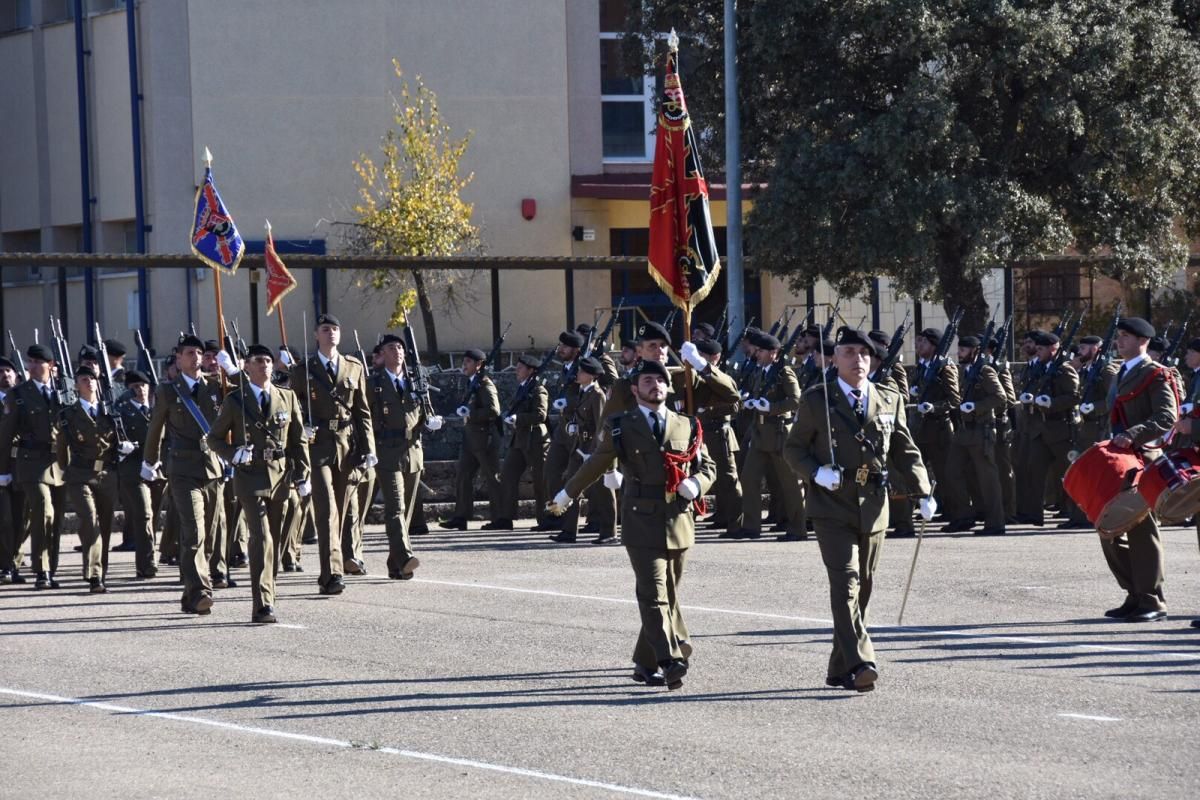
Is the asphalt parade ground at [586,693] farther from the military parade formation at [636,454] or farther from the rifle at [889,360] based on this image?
the rifle at [889,360]

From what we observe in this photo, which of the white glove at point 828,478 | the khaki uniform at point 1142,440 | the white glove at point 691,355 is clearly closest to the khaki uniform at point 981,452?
the khaki uniform at point 1142,440

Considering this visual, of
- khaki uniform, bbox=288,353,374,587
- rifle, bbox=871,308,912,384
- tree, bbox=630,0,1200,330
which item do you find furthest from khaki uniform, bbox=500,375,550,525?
tree, bbox=630,0,1200,330

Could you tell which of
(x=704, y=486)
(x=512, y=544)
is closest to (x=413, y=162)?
(x=512, y=544)

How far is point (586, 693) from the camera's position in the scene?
375 inches

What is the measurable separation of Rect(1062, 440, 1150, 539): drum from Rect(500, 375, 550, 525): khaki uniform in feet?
25.7

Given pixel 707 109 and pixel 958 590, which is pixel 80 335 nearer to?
pixel 707 109

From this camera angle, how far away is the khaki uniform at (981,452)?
57.4 feet

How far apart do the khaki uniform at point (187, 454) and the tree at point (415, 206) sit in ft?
55.5

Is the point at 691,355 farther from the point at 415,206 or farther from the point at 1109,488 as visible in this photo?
the point at 415,206

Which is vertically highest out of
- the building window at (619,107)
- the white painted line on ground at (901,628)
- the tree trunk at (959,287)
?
the building window at (619,107)

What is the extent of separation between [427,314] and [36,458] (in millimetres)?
17034

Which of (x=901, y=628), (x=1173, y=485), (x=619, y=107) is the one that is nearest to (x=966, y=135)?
(x=1173, y=485)

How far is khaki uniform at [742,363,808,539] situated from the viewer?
16969mm

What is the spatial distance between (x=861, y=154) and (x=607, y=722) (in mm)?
15237
